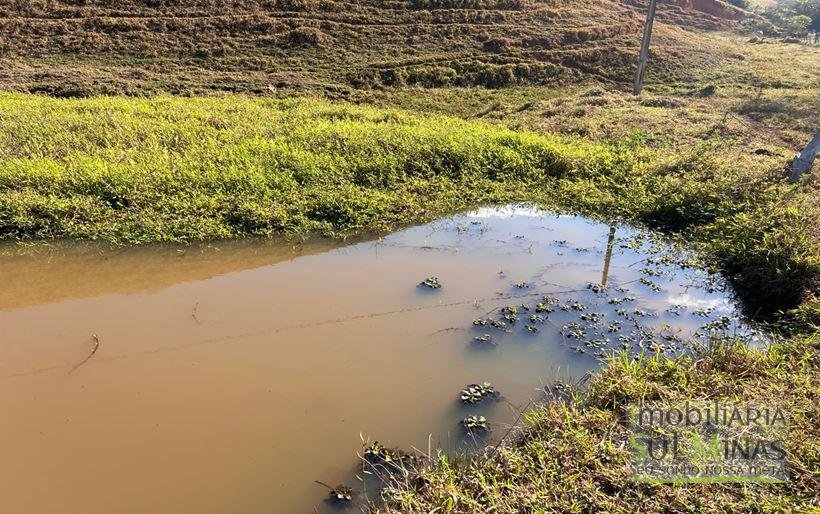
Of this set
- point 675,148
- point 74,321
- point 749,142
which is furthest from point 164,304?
point 749,142

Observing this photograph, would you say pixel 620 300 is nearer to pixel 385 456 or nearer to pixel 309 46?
pixel 385 456

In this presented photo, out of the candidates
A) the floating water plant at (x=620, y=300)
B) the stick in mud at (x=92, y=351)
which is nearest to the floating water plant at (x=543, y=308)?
the floating water plant at (x=620, y=300)

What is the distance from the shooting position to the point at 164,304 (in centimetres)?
525

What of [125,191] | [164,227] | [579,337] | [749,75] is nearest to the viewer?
[579,337]

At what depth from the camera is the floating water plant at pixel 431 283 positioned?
18.5 ft

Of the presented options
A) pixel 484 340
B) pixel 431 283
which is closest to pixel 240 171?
pixel 431 283

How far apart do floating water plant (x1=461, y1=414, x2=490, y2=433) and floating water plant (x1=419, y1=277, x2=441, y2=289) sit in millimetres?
1937

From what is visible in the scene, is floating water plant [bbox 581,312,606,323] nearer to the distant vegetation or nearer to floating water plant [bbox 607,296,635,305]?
floating water plant [bbox 607,296,635,305]

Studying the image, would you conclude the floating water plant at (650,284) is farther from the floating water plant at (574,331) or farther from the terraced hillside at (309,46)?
the terraced hillside at (309,46)

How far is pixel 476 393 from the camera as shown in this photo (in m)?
4.10

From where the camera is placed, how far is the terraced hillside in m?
17.9

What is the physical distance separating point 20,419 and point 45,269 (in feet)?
8.61

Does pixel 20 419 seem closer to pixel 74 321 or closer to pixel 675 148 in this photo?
pixel 74 321

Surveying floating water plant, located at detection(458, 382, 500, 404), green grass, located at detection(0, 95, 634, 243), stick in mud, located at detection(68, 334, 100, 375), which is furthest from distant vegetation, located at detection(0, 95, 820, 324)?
floating water plant, located at detection(458, 382, 500, 404)
